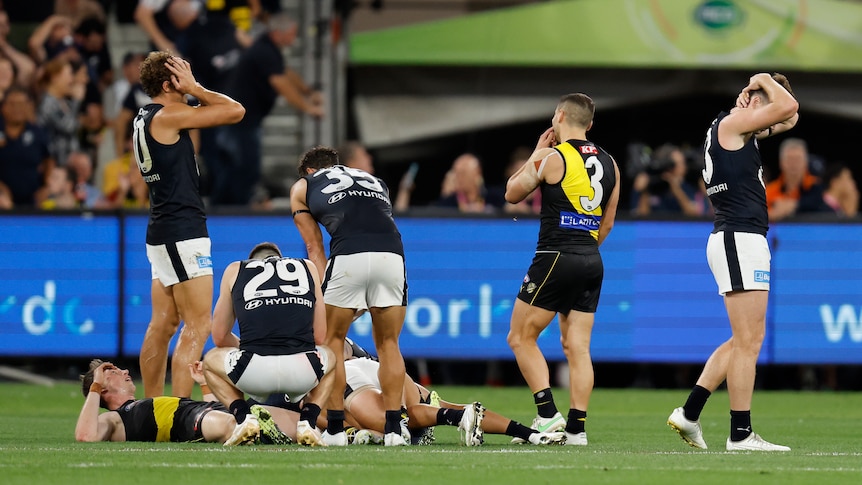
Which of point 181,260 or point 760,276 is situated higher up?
point 181,260

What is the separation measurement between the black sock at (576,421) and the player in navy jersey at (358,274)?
42.5 inches

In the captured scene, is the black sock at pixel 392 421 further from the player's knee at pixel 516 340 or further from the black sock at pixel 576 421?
the black sock at pixel 576 421

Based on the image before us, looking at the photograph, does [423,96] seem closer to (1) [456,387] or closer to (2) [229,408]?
(1) [456,387]

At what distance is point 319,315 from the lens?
9477mm

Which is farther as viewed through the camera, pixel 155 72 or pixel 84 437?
pixel 155 72

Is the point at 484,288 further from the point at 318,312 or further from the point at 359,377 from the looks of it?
the point at 318,312

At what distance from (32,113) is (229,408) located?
936 cm

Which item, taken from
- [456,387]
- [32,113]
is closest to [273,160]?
[32,113]

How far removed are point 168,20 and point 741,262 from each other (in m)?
11.4

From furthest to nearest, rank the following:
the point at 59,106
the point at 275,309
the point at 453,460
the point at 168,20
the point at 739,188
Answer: the point at 168,20
the point at 59,106
the point at 275,309
the point at 739,188
the point at 453,460

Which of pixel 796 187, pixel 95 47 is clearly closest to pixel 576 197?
pixel 796 187

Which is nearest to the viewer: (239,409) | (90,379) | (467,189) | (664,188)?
(239,409)

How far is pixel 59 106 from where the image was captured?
1830 centimetres

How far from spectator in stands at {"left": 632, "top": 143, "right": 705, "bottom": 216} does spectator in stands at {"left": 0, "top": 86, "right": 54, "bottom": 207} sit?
23.6 ft
